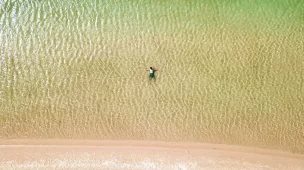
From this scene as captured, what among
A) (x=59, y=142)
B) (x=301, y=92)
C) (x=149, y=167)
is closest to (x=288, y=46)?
(x=301, y=92)

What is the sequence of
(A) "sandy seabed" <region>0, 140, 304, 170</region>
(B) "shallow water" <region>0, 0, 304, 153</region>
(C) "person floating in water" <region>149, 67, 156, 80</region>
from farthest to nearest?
(C) "person floating in water" <region>149, 67, 156, 80</region>
(B) "shallow water" <region>0, 0, 304, 153</region>
(A) "sandy seabed" <region>0, 140, 304, 170</region>

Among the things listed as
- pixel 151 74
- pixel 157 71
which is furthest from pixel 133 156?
pixel 157 71

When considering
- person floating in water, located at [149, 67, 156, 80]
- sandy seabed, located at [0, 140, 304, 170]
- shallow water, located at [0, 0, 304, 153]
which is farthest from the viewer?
person floating in water, located at [149, 67, 156, 80]

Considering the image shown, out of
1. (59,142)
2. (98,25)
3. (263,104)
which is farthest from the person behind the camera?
(98,25)

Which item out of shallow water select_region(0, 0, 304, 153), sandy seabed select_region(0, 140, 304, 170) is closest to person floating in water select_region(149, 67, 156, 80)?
shallow water select_region(0, 0, 304, 153)

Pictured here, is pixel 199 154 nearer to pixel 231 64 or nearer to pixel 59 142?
pixel 231 64

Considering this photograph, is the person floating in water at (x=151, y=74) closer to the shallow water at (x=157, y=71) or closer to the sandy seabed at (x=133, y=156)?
the shallow water at (x=157, y=71)

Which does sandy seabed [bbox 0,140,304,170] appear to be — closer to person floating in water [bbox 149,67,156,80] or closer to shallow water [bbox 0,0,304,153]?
shallow water [bbox 0,0,304,153]
